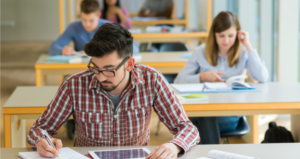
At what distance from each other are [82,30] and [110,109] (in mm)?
2321

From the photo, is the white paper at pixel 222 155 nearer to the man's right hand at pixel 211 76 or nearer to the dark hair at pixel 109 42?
the dark hair at pixel 109 42

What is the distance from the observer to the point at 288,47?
127 inches

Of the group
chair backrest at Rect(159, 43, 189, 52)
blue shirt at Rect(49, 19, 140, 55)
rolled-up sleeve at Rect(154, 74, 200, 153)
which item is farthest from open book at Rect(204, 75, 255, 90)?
chair backrest at Rect(159, 43, 189, 52)

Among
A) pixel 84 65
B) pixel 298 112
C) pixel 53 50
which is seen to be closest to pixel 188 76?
pixel 298 112

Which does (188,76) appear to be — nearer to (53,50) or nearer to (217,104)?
(217,104)

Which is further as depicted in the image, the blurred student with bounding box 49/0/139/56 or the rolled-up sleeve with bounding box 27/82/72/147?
the blurred student with bounding box 49/0/139/56

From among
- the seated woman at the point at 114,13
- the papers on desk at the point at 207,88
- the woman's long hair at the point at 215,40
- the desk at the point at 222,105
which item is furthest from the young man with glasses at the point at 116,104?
the seated woman at the point at 114,13

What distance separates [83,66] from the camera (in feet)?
9.88

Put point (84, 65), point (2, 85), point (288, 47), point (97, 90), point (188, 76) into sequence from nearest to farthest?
point (97, 90)
point (188, 76)
point (84, 65)
point (288, 47)
point (2, 85)

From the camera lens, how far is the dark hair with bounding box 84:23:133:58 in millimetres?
1293

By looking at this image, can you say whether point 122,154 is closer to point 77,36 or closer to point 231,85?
point 231,85

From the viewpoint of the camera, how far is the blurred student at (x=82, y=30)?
3.40 meters

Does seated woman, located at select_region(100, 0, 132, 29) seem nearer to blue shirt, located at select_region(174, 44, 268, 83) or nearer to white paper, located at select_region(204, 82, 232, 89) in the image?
blue shirt, located at select_region(174, 44, 268, 83)

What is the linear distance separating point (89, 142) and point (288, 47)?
7.63ft
